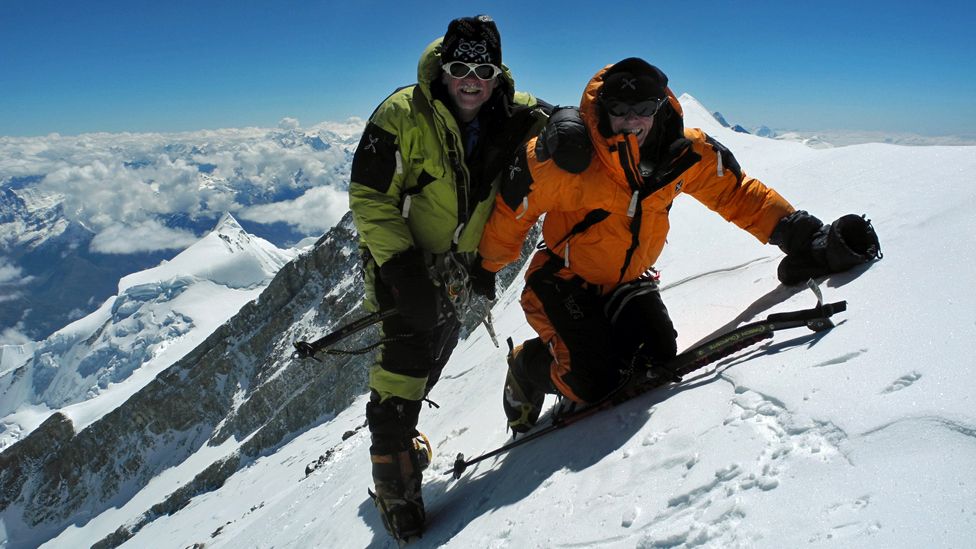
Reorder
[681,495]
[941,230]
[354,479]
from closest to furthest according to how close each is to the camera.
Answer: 1. [681,495]
2. [941,230]
3. [354,479]

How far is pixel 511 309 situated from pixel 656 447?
10846 mm

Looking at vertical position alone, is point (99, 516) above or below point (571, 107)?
below

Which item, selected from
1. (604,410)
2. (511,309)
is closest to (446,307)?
(604,410)

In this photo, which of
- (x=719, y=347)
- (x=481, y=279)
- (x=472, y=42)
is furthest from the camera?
(x=481, y=279)

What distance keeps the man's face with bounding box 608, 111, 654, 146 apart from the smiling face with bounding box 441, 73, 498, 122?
114cm

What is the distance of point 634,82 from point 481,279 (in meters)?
2.26

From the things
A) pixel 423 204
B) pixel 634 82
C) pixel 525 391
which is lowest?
pixel 525 391

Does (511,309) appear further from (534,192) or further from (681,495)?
(681,495)

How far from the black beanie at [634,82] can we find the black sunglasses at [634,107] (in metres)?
0.02

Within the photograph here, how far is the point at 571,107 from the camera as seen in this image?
14.9ft

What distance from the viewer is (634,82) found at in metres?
3.95

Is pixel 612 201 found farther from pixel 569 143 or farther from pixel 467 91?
pixel 467 91

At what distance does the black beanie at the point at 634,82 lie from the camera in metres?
3.95

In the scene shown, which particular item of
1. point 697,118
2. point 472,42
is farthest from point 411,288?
point 697,118
